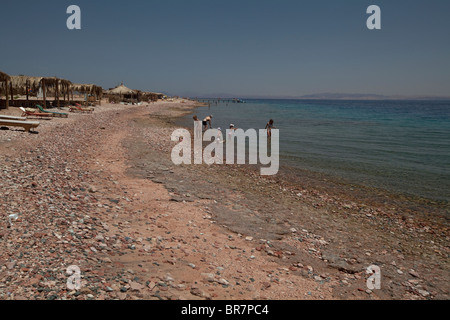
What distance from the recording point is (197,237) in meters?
6.27

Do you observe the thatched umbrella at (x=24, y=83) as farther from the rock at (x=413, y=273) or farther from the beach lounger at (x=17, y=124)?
the rock at (x=413, y=273)

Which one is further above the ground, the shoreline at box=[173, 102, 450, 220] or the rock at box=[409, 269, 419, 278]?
the shoreline at box=[173, 102, 450, 220]

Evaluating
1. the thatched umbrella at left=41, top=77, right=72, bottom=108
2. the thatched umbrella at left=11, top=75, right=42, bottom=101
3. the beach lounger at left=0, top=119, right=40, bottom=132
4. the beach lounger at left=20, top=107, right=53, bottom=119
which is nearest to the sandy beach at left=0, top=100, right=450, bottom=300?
the beach lounger at left=0, top=119, right=40, bottom=132

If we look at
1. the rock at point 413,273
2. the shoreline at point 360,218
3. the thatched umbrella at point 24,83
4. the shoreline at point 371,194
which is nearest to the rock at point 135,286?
the shoreline at point 360,218

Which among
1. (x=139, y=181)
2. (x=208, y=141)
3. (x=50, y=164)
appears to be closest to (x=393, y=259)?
(x=139, y=181)

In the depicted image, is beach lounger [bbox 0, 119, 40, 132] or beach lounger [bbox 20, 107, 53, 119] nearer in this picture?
beach lounger [bbox 0, 119, 40, 132]

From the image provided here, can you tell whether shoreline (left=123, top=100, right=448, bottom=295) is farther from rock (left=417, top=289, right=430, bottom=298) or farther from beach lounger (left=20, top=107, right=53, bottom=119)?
beach lounger (left=20, top=107, right=53, bottom=119)

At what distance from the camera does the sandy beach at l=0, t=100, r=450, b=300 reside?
4.33 m

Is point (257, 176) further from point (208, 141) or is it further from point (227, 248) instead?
point (208, 141)

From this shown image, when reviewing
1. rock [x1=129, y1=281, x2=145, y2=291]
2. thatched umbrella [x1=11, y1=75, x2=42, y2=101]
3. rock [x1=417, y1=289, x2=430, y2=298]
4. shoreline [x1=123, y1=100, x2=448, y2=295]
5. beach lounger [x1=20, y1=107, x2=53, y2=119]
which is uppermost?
thatched umbrella [x1=11, y1=75, x2=42, y2=101]

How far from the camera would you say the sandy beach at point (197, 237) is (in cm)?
433

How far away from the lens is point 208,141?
834 inches

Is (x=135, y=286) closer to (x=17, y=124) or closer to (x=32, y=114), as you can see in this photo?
(x=17, y=124)
